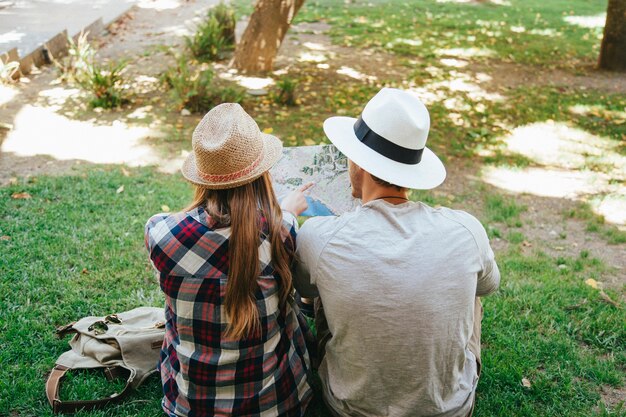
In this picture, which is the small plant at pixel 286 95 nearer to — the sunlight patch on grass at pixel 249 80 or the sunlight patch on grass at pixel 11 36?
the sunlight patch on grass at pixel 249 80

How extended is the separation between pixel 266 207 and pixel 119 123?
490 cm

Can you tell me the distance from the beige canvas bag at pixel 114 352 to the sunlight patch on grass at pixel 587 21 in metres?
13.1

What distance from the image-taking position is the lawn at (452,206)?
9.33 feet

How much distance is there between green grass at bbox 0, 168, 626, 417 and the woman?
52 centimetres

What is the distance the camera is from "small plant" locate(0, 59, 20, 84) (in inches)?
286

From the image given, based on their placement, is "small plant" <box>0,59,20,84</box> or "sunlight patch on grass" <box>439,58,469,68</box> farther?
"sunlight patch on grass" <box>439,58,469,68</box>

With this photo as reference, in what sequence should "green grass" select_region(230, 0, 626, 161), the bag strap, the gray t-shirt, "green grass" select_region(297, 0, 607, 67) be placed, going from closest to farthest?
the gray t-shirt → the bag strap → "green grass" select_region(230, 0, 626, 161) → "green grass" select_region(297, 0, 607, 67)

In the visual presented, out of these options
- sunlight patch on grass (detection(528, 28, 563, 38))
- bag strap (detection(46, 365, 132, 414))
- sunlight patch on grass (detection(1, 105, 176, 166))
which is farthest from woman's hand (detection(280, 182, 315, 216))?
sunlight patch on grass (detection(528, 28, 563, 38))

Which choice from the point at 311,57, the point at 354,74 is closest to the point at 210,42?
the point at 311,57

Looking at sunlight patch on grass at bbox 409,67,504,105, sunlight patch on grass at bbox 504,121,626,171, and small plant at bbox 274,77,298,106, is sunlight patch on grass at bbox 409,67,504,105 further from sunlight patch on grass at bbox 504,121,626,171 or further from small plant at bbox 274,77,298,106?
small plant at bbox 274,77,298,106

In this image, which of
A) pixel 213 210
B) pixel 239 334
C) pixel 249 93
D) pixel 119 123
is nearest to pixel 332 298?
pixel 239 334

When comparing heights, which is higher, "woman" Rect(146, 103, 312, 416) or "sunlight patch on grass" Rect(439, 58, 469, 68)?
"woman" Rect(146, 103, 312, 416)

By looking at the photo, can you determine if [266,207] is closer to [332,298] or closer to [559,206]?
[332,298]

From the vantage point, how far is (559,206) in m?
5.19
